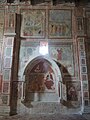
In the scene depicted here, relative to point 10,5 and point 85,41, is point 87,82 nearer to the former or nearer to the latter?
point 85,41

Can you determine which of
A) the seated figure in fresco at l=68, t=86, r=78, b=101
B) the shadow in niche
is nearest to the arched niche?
the shadow in niche

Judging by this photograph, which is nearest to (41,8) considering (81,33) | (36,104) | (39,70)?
(81,33)

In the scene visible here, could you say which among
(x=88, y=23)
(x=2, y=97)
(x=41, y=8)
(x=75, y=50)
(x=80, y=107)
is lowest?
(x=80, y=107)

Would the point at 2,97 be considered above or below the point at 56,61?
below

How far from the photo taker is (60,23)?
9.06 metres

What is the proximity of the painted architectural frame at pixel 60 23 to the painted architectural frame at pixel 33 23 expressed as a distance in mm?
442

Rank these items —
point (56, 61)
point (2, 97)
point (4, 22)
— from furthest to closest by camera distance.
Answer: point (4, 22), point (56, 61), point (2, 97)

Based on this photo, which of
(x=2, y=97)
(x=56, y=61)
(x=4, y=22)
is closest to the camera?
(x=2, y=97)

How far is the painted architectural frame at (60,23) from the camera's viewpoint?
8898mm

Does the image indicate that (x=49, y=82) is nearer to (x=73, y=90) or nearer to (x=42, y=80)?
(x=42, y=80)

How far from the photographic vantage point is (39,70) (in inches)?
332

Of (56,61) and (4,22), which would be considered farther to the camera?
(4,22)

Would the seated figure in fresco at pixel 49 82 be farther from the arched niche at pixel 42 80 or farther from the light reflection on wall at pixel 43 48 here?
the light reflection on wall at pixel 43 48

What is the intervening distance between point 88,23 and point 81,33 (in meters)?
0.85
